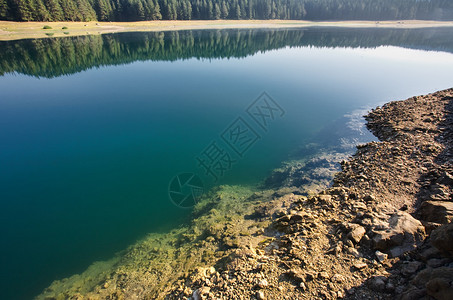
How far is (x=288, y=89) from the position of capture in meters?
18.0

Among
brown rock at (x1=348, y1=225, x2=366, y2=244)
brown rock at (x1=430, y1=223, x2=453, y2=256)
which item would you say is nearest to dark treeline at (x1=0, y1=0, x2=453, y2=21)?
brown rock at (x1=348, y1=225, x2=366, y2=244)

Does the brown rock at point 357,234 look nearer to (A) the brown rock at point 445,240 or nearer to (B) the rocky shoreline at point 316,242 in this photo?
(B) the rocky shoreline at point 316,242

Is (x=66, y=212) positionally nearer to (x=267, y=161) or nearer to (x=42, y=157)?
(x=42, y=157)

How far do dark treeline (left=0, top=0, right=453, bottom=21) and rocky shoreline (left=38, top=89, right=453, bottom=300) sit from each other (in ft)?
197

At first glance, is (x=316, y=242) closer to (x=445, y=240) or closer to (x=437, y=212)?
(x=445, y=240)

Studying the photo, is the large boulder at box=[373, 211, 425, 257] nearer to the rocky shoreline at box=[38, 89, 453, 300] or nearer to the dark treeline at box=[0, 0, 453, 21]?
the rocky shoreline at box=[38, 89, 453, 300]

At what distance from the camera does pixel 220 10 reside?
76312 millimetres

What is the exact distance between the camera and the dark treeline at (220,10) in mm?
46688

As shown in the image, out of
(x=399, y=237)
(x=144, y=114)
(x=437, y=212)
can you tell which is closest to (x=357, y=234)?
(x=399, y=237)

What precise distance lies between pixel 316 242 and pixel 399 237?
1410 mm

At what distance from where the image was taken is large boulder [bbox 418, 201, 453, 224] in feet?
14.3

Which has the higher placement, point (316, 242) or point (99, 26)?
point (99, 26)

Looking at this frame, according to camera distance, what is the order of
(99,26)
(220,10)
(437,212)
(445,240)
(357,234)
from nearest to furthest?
(445,240)
(357,234)
(437,212)
(99,26)
(220,10)

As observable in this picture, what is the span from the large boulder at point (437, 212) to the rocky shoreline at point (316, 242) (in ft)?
0.06
